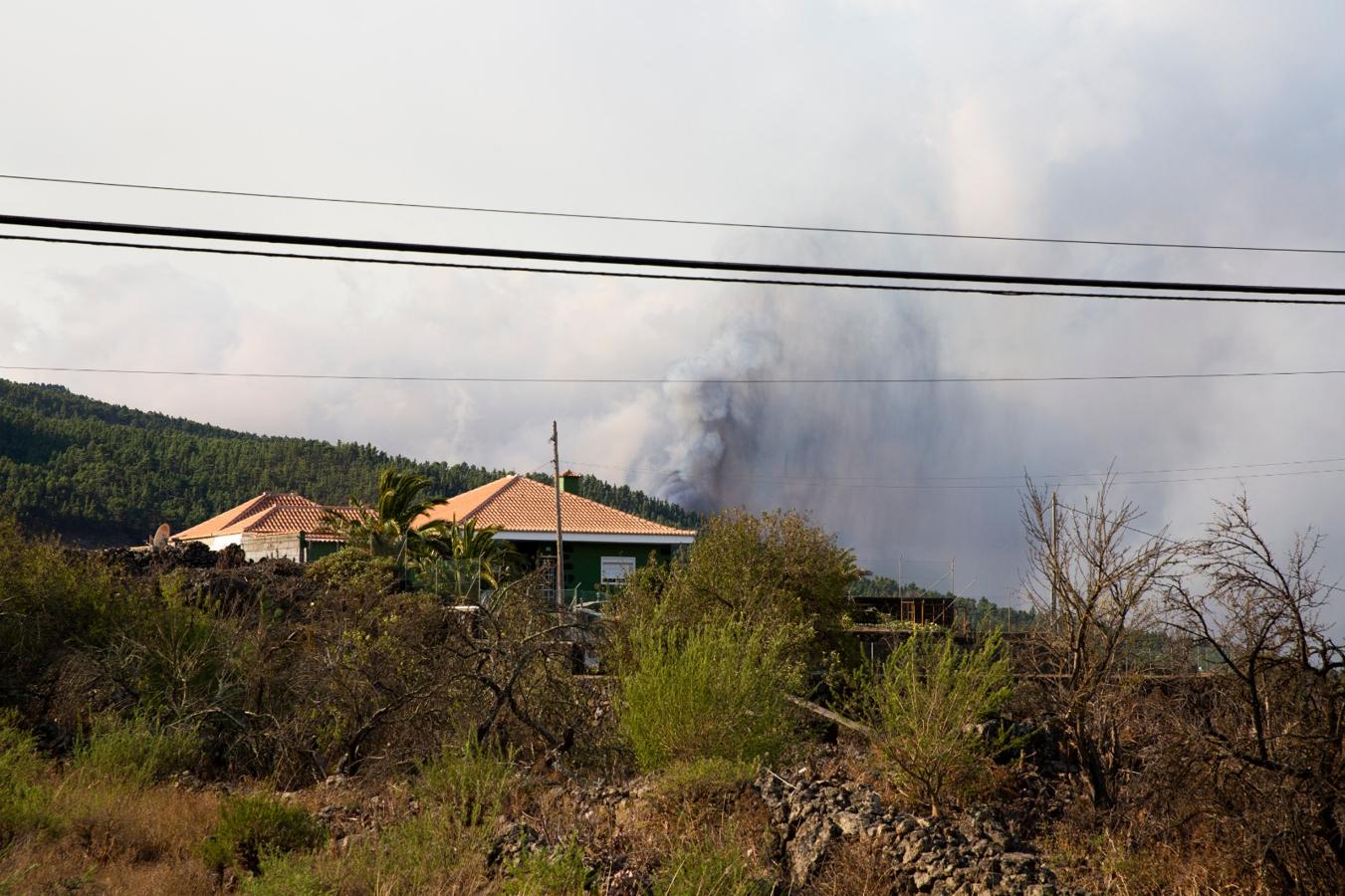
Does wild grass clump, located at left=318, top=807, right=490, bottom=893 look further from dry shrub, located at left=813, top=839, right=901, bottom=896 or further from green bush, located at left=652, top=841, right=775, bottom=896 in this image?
dry shrub, located at left=813, top=839, right=901, bottom=896

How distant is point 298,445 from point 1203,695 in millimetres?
83032

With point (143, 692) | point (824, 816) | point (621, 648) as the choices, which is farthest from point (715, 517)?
point (824, 816)

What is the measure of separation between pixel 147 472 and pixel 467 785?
73.6 m

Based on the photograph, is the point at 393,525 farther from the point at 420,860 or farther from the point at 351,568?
the point at 420,860

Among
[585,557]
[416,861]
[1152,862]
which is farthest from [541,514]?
[416,861]

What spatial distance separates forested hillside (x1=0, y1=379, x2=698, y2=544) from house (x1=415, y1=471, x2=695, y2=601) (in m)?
18.6

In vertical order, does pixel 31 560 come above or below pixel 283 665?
above

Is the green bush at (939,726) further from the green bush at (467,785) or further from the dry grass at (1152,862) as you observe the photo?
the green bush at (467,785)

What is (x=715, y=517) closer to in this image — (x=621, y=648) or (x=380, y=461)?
(x=621, y=648)

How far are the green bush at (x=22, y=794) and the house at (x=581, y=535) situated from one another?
25786mm

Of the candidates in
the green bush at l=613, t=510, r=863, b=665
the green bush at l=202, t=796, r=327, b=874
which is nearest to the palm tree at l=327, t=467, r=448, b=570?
the green bush at l=613, t=510, r=863, b=665

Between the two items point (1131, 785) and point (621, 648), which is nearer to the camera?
point (1131, 785)

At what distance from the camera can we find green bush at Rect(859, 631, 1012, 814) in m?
11.4

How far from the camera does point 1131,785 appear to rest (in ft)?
37.0
